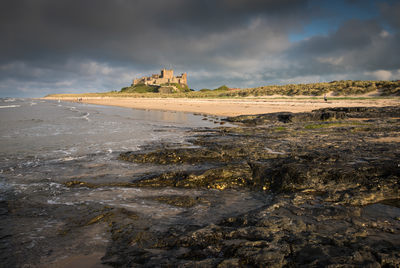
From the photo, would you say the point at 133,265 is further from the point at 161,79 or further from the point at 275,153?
the point at 161,79

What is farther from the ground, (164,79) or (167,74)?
(167,74)

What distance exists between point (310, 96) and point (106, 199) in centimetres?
4832

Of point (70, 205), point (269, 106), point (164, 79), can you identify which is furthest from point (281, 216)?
point (164, 79)

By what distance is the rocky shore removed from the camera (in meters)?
2.57

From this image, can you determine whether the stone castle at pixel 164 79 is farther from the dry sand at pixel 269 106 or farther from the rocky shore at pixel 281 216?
the rocky shore at pixel 281 216

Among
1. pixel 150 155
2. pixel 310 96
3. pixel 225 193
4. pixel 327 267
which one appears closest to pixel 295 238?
pixel 327 267

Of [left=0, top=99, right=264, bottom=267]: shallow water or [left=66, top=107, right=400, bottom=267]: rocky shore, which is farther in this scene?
[left=0, top=99, right=264, bottom=267]: shallow water

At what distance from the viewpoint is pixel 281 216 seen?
3521 millimetres

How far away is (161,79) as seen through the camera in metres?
160

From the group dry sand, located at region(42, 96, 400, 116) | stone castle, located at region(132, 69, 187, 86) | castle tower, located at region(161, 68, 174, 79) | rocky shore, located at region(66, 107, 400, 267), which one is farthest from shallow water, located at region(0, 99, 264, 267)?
castle tower, located at region(161, 68, 174, 79)

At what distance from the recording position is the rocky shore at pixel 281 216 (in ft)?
8.45

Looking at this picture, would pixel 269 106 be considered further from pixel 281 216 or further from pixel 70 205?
pixel 70 205

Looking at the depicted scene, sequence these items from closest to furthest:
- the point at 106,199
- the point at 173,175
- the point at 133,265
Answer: the point at 133,265 < the point at 106,199 < the point at 173,175

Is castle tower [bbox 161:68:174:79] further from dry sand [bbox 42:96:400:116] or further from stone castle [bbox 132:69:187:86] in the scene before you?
dry sand [bbox 42:96:400:116]
